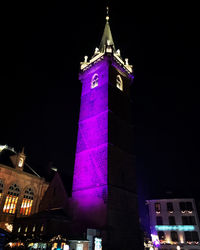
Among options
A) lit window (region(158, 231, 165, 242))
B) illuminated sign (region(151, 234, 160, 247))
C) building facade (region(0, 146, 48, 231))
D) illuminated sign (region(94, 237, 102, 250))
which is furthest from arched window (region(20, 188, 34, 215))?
lit window (region(158, 231, 165, 242))

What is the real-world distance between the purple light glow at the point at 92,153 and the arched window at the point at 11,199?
1216cm

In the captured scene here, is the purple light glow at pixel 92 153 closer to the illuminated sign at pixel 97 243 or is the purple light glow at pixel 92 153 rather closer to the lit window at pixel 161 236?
the illuminated sign at pixel 97 243

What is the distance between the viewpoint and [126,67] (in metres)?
36.7

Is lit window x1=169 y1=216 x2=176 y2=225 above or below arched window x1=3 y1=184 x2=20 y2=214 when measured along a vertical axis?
below

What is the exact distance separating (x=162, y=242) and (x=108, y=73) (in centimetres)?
3024

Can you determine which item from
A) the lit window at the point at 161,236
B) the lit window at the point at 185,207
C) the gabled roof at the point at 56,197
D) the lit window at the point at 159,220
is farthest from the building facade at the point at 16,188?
the lit window at the point at 185,207

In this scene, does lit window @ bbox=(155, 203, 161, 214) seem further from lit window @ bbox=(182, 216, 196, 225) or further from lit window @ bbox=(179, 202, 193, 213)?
lit window @ bbox=(182, 216, 196, 225)

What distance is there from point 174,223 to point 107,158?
2205cm

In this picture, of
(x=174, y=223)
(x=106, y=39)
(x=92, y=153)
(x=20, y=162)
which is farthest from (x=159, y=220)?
(x=106, y=39)

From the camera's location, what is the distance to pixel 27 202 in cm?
3478

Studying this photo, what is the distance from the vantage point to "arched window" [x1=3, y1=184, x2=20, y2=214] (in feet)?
104

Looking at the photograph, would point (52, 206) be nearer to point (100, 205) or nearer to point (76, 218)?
point (76, 218)

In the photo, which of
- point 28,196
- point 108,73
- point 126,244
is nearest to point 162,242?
point 126,244

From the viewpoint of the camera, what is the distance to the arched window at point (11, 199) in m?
31.7
